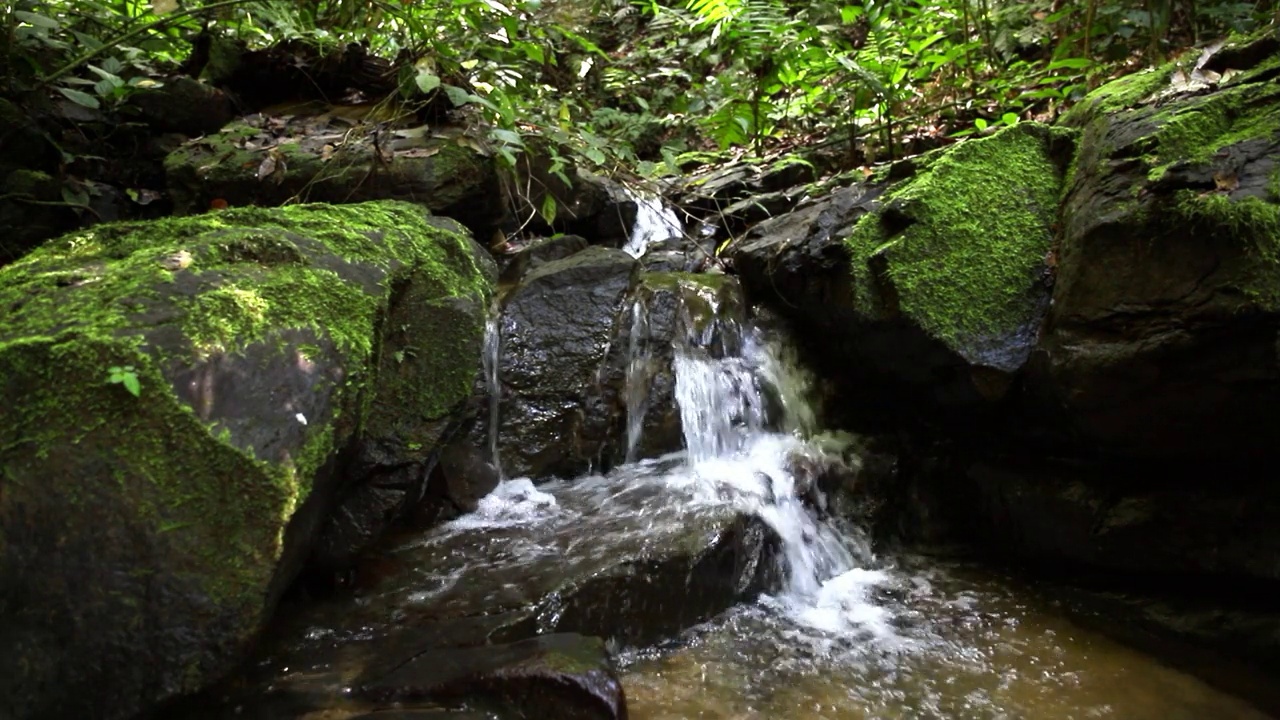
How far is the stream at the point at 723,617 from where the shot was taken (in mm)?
2475

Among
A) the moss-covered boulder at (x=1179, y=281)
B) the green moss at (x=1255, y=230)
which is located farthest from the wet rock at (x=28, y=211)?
the green moss at (x=1255, y=230)

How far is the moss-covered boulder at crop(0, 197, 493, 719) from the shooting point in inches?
69.9

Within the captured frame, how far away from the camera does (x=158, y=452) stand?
1916 mm

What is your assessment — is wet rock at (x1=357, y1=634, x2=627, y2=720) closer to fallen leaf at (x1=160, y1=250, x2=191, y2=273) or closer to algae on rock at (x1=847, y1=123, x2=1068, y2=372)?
fallen leaf at (x1=160, y1=250, x2=191, y2=273)

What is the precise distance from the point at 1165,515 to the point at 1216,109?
173 centimetres

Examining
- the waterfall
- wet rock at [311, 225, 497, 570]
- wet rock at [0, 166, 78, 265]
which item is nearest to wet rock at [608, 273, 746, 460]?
the waterfall

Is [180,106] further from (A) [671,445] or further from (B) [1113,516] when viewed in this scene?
(B) [1113,516]

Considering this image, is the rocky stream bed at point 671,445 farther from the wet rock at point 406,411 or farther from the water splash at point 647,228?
the water splash at point 647,228

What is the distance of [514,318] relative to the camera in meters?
4.34

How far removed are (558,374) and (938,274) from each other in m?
2.11

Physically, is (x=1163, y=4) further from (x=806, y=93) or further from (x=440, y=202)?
(x=440, y=202)

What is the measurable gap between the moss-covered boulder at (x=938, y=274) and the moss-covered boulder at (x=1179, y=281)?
26cm

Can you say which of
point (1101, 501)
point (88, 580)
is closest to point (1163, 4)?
point (1101, 501)

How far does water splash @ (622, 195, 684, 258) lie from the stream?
2.87 meters
